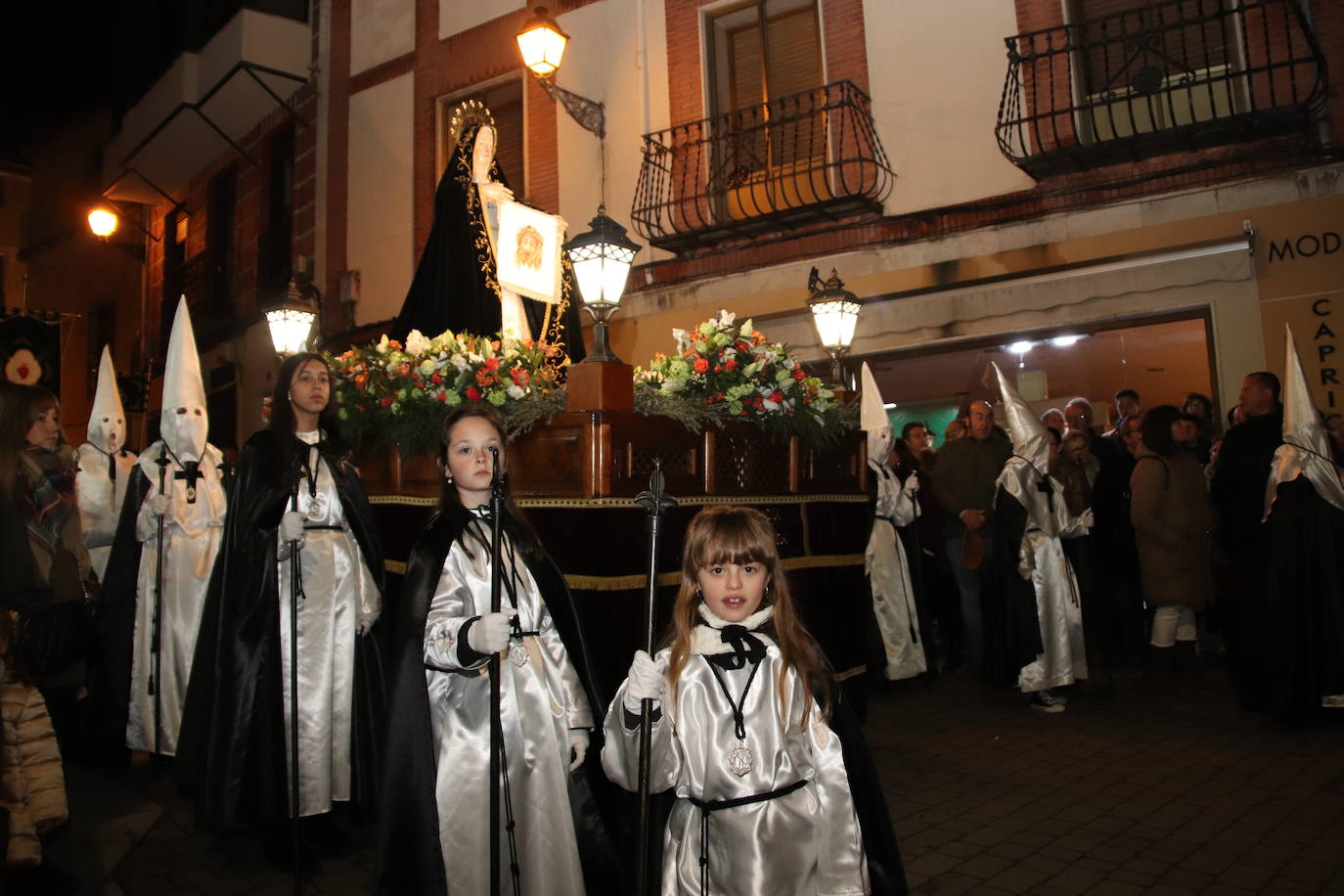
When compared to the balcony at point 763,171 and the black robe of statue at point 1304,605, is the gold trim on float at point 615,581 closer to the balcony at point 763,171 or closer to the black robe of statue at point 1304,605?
the black robe of statue at point 1304,605

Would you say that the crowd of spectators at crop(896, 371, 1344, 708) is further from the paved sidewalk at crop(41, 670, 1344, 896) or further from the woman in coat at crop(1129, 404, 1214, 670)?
the paved sidewalk at crop(41, 670, 1344, 896)

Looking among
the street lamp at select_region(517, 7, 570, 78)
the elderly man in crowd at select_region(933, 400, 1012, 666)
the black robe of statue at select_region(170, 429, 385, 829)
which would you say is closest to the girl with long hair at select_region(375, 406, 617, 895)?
the black robe of statue at select_region(170, 429, 385, 829)

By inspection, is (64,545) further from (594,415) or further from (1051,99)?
(1051,99)

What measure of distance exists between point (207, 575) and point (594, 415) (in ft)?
8.83

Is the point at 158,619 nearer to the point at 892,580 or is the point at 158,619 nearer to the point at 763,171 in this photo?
the point at 892,580

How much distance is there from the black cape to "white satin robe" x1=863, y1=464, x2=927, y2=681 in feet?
14.1

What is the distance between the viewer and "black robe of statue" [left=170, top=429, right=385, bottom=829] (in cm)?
409

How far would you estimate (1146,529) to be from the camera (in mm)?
7016

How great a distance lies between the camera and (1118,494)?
780 cm

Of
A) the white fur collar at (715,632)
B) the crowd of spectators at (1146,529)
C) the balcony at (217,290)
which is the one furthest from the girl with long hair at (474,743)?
the balcony at (217,290)

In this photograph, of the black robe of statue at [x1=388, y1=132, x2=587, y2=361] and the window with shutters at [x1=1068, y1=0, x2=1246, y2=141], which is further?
the window with shutters at [x1=1068, y1=0, x2=1246, y2=141]

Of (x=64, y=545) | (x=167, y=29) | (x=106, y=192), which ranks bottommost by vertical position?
(x=64, y=545)

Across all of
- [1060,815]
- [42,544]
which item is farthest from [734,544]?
[42,544]

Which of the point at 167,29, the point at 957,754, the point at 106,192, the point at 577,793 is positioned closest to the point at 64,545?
the point at 577,793
